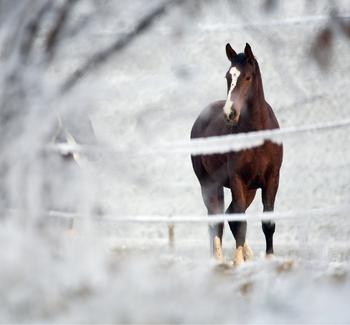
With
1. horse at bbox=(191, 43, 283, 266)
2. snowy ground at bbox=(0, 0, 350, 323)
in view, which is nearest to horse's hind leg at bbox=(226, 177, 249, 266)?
horse at bbox=(191, 43, 283, 266)

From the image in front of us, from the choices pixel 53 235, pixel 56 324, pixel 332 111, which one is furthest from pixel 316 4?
pixel 332 111

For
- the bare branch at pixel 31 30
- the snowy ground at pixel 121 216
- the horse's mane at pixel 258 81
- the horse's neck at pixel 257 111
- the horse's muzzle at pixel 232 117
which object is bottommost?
the snowy ground at pixel 121 216

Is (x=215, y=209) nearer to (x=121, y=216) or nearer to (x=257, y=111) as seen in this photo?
(x=257, y=111)

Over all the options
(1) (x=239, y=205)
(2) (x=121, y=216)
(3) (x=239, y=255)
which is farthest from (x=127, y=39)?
(1) (x=239, y=205)

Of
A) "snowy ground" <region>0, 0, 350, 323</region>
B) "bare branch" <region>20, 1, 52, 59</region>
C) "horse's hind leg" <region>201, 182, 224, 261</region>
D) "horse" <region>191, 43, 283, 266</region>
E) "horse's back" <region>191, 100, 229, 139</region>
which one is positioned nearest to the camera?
"snowy ground" <region>0, 0, 350, 323</region>

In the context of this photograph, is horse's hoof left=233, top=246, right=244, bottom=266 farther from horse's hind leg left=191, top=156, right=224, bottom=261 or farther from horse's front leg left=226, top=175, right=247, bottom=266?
horse's hind leg left=191, top=156, right=224, bottom=261

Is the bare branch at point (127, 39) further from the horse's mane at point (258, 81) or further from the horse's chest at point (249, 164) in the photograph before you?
the horse's chest at point (249, 164)

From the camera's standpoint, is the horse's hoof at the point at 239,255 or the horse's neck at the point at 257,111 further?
the horse's neck at the point at 257,111

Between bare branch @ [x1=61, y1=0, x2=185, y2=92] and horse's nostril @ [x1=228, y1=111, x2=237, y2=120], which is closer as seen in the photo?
bare branch @ [x1=61, y1=0, x2=185, y2=92]

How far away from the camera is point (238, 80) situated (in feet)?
19.1

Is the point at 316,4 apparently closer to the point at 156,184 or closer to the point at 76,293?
the point at 156,184

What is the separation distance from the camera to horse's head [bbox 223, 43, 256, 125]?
5.67m

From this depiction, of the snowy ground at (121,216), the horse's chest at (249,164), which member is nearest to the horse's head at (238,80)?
the horse's chest at (249,164)

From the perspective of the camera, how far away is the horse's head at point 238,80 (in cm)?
567
